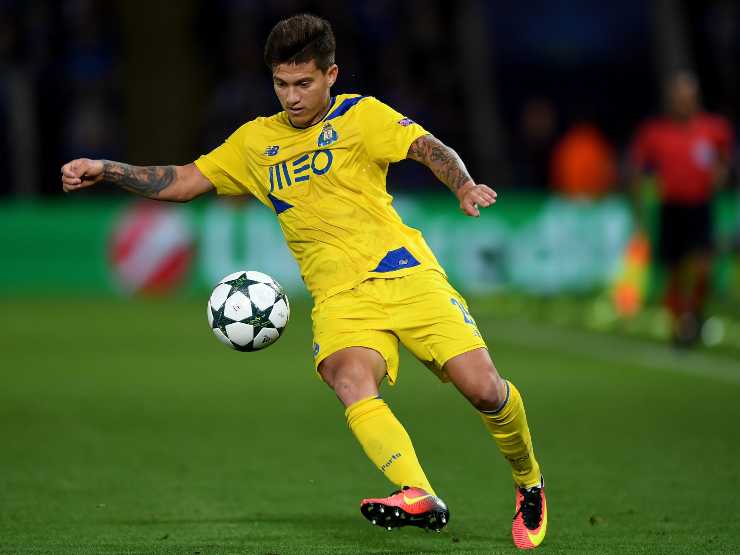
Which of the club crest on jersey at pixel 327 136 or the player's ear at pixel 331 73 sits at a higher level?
the player's ear at pixel 331 73

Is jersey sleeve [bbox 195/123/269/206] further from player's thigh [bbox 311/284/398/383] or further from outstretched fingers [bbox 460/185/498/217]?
outstretched fingers [bbox 460/185/498/217]

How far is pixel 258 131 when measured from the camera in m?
6.15

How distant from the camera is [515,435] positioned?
596 cm

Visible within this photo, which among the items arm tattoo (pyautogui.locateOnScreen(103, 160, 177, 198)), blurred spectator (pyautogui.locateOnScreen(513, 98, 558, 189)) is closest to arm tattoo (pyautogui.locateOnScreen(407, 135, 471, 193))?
arm tattoo (pyautogui.locateOnScreen(103, 160, 177, 198))

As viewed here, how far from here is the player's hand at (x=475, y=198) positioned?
5.45m

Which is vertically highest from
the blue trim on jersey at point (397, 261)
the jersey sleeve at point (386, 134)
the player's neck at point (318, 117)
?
the player's neck at point (318, 117)

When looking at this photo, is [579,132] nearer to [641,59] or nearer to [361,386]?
[641,59]

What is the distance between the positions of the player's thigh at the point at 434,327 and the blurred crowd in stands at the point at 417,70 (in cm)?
1443

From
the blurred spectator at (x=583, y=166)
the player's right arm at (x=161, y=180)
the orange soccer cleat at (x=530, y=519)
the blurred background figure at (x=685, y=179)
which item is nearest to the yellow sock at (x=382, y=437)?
the orange soccer cleat at (x=530, y=519)

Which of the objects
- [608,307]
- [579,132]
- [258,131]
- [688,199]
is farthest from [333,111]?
[579,132]

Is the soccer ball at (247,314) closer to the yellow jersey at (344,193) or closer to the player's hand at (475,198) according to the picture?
the yellow jersey at (344,193)

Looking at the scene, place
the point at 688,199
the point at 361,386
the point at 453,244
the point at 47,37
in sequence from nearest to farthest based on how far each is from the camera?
the point at 361,386 < the point at 688,199 < the point at 453,244 < the point at 47,37

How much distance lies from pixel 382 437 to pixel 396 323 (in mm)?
473

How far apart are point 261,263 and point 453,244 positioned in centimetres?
228
